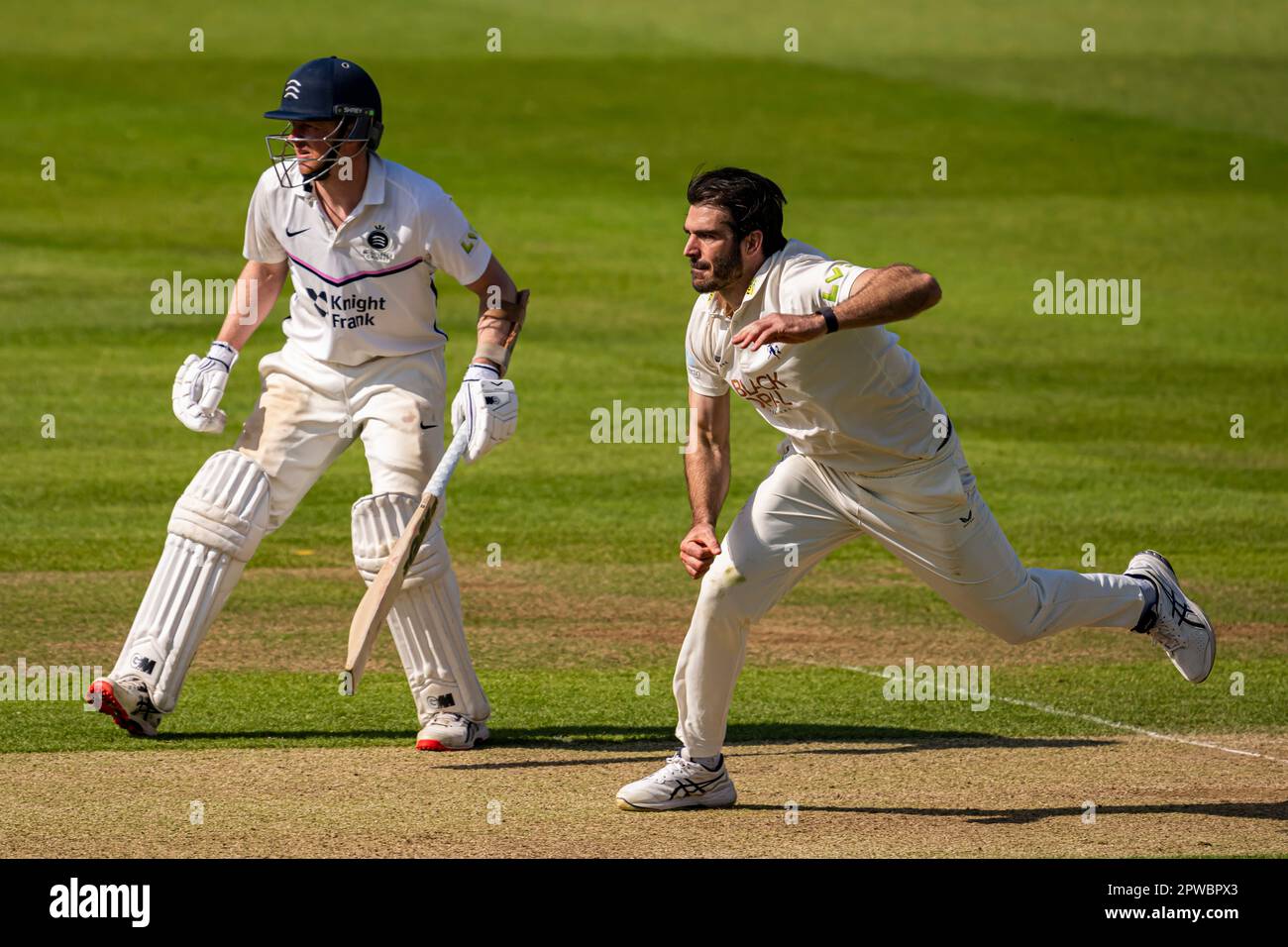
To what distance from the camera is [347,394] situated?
8312 millimetres

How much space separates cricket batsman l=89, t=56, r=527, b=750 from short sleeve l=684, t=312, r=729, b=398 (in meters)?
0.93

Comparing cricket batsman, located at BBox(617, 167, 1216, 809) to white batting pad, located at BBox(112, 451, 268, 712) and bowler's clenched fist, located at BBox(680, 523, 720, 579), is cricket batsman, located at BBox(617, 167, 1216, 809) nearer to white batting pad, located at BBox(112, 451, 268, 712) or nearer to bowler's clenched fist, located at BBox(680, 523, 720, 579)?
bowler's clenched fist, located at BBox(680, 523, 720, 579)

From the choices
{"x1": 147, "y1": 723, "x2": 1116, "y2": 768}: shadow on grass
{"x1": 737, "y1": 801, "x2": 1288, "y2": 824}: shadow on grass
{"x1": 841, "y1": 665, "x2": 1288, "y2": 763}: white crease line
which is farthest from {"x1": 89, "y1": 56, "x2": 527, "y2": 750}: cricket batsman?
{"x1": 841, "y1": 665, "x2": 1288, "y2": 763}: white crease line

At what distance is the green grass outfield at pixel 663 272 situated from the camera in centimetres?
988

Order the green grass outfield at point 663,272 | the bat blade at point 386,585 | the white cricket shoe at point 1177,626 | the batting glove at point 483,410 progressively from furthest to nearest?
1. the green grass outfield at point 663,272
2. the white cricket shoe at point 1177,626
3. the batting glove at point 483,410
4. the bat blade at point 386,585

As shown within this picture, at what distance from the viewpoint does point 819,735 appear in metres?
8.53

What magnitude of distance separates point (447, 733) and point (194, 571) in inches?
45.8

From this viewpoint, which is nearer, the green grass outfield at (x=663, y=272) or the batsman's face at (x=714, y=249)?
the batsman's face at (x=714, y=249)

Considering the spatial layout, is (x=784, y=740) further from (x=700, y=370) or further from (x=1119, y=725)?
(x=700, y=370)

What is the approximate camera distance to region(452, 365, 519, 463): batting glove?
783cm

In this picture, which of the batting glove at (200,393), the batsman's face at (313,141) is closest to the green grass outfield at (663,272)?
the batting glove at (200,393)

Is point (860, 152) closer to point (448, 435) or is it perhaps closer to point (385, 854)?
point (448, 435)

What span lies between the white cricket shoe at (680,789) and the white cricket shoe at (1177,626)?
182 cm

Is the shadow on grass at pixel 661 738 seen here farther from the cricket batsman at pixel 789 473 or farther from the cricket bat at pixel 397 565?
the cricket batsman at pixel 789 473
